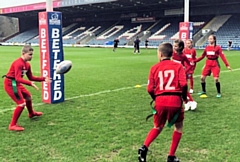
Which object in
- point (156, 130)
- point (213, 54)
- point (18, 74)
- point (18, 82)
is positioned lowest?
point (156, 130)

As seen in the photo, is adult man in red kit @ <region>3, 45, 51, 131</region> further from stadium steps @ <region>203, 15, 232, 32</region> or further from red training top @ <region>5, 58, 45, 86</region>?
stadium steps @ <region>203, 15, 232, 32</region>

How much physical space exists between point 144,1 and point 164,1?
2583mm

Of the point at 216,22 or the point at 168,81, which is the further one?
the point at 216,22

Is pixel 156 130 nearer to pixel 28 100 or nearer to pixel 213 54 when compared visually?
pixel 28 100

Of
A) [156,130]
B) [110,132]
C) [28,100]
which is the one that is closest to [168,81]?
[156,130]

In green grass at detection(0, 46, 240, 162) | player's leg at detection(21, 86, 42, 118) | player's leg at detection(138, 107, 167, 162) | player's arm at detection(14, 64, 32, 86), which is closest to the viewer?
player's leg at detection(138, 107, 167, 162)

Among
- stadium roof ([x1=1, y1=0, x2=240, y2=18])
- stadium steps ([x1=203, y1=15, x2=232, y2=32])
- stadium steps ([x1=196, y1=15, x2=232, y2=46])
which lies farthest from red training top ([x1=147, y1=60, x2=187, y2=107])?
stadium steps ([x1=203, y1=15, x2=232, y2=32])

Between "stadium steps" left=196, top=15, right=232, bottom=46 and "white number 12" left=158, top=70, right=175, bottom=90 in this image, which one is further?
"stadium steps" left=196, top=15, right=232, bottom=46

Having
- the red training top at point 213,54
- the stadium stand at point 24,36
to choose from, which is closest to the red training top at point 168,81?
the red training top at point 213,54

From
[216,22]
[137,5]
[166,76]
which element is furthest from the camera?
[137,5]

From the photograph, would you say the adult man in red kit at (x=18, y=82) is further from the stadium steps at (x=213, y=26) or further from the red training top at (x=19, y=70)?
the stadium steps at (x=213, y=26)

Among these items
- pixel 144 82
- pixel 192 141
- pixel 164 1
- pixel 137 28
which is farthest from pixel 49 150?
pixel 137 28

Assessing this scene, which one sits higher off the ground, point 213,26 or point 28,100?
point 213,26

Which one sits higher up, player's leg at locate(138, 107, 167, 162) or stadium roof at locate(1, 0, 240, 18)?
stadium roof at locate(1, 0, 240, 18)
